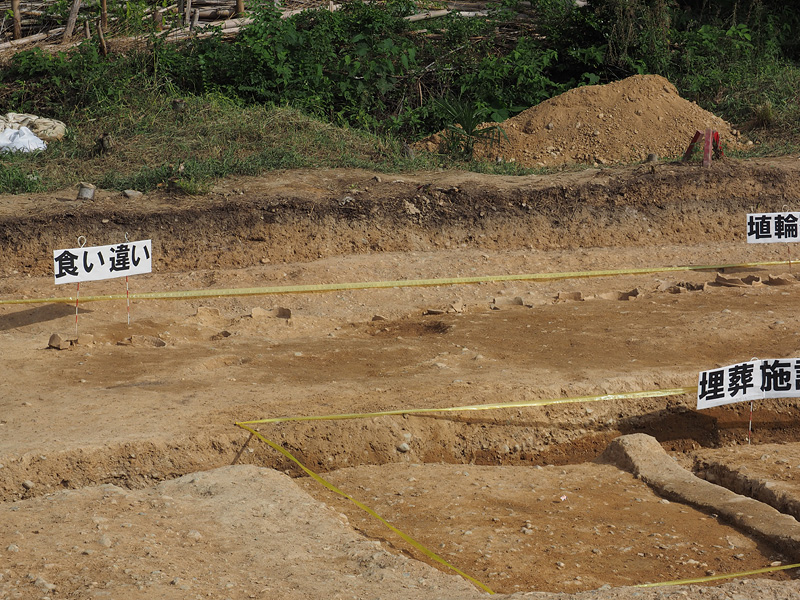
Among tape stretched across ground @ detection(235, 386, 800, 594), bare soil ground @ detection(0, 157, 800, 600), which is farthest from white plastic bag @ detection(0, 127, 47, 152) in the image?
tape stretched across ground @ detection(235, 386, 800, 594)

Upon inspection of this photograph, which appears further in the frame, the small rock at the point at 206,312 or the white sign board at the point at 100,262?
the small rock at the point at 206,312

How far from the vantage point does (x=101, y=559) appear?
349 cm

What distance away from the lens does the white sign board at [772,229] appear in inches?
325

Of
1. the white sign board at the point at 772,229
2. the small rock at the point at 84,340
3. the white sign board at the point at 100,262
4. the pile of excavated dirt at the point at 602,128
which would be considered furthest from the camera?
the pile of excavated dirt at the point at 602,128

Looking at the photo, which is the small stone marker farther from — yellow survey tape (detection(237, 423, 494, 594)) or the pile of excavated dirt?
yellow survey tape (detection(237, 423, 494, 594))

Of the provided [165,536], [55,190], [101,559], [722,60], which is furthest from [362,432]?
[722,60]

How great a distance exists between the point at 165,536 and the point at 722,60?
11.9 m

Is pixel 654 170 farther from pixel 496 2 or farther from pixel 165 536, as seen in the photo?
pixel 165 536

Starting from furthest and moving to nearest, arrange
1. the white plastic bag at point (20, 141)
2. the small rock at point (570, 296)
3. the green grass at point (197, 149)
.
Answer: the white plastic bag at point (20, 141) < the green grass at point (197, 149) < the small rock at point (570, 296)

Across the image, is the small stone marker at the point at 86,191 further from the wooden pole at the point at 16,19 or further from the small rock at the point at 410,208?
the wooden pole at the point at 16,19

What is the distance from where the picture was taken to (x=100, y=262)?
6.72m

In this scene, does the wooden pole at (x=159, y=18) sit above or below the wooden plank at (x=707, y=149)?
above

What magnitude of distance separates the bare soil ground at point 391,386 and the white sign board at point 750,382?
333mm

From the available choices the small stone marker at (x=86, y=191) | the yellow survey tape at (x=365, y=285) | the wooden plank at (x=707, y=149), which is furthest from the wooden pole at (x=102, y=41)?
the wooden plank at (x=707, y=149)
